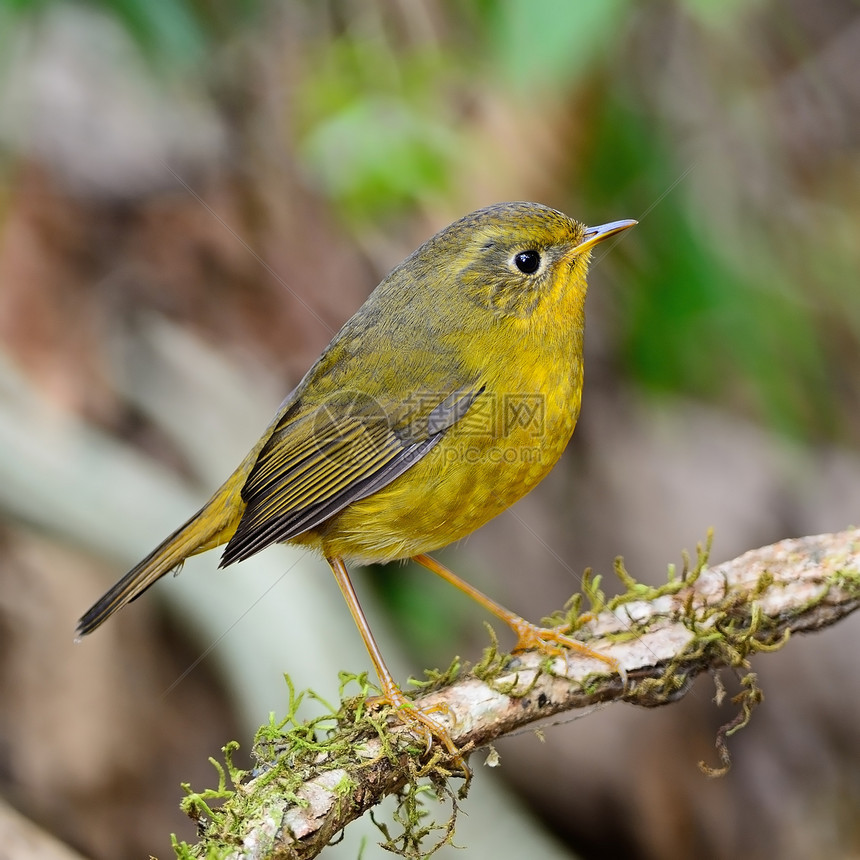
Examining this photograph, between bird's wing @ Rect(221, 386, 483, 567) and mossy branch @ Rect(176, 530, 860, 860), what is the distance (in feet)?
1.74

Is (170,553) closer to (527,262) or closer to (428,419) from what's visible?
(428,419)

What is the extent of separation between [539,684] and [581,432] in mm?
2880

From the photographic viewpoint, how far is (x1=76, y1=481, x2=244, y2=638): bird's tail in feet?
9.29

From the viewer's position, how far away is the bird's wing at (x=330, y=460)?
267 centimetres

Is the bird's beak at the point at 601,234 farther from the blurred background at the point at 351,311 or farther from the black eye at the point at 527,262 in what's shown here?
the blurred background at the point at 351,311

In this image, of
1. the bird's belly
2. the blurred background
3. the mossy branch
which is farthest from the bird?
the blurred background

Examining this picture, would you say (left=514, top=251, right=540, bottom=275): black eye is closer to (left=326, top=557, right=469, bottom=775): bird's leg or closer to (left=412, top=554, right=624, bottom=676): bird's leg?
(left=412, top=554, right=624, bottom=676): bird's leg

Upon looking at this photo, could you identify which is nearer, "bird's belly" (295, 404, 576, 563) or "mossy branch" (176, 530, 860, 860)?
"mossy branch" (176, 530, 860, 860)

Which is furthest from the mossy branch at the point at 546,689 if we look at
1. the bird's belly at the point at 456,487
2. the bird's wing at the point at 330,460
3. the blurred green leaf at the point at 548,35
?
the blurred green leaf at the point at 548,35

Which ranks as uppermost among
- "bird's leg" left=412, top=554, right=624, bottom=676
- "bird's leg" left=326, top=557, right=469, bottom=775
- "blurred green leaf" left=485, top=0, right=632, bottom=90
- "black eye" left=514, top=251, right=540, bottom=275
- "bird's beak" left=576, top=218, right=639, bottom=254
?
"blurred green leaf" left=485, top=0, right=632, bottom=90

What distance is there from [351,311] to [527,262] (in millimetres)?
2109

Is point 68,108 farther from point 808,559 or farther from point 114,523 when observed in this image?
point 808,559

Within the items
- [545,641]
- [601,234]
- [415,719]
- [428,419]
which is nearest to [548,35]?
[601,234]

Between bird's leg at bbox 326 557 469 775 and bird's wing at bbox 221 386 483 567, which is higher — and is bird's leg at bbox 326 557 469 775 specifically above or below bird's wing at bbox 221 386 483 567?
below
